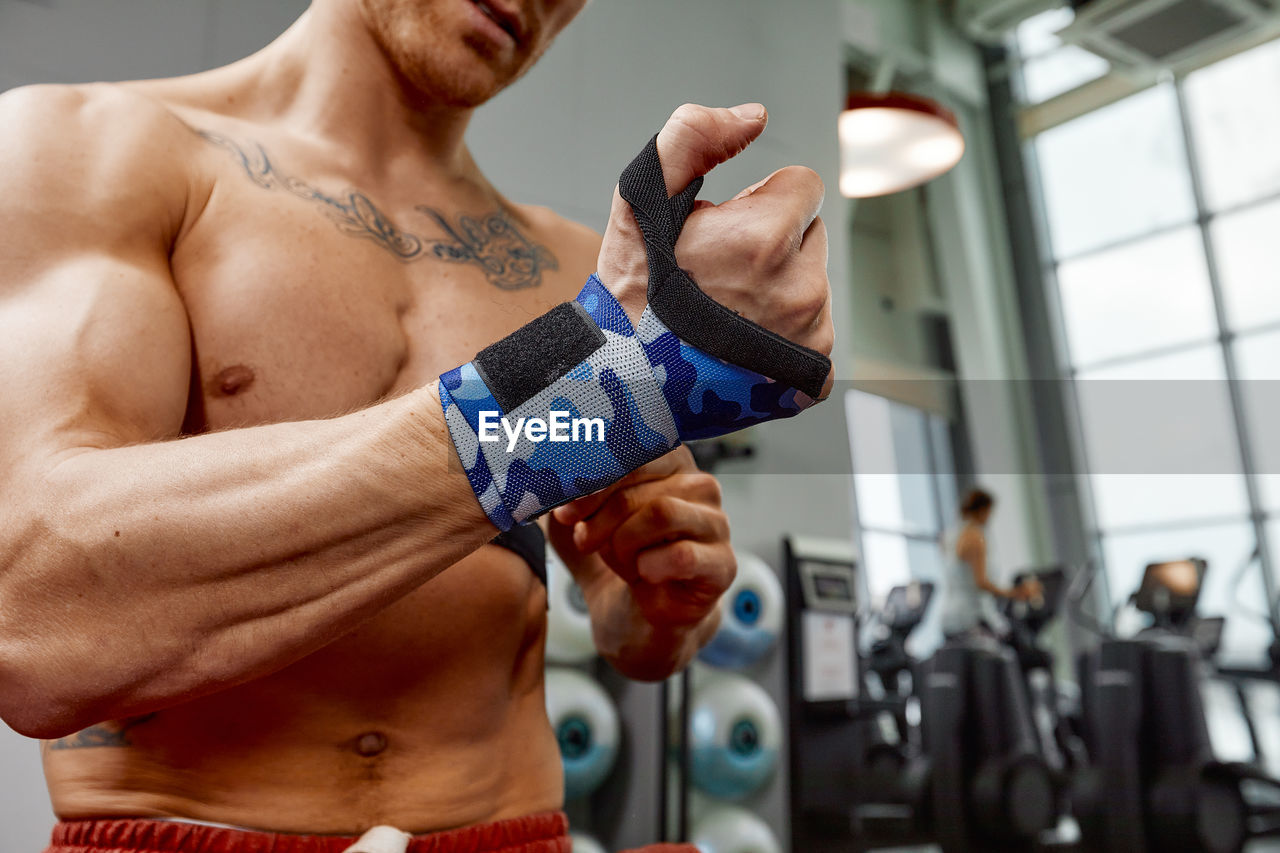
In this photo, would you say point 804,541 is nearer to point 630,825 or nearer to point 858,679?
point 858,679

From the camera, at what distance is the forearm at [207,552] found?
17.6 inches

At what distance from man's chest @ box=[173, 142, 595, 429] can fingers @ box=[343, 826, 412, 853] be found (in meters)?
0.31

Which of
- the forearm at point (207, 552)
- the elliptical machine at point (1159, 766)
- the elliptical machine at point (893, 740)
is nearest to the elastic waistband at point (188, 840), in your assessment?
the forearm at point (207, 552)

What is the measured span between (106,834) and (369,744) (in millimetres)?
175

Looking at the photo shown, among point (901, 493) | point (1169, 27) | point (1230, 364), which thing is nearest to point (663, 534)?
point (901, 493)

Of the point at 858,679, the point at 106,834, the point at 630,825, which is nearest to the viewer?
the point at 106,834

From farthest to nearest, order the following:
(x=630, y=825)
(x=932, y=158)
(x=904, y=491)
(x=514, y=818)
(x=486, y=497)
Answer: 1. (x=904, y=491)
2. (x=932, y=158)
3. (x=630, y=825)
4. (x=514, y=818)
5. (x=486, y=497)

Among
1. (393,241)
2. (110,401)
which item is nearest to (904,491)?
(393,241)

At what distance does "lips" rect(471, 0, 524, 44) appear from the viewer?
843mm

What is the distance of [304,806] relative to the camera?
2.09 ft

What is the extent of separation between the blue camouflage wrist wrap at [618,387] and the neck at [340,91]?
518mm

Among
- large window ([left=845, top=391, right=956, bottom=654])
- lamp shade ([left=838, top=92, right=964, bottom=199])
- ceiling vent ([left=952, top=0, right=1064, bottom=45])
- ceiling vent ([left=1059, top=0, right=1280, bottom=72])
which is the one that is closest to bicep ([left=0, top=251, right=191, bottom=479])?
large window ([left=845, top=391, right=956, bottom=654])

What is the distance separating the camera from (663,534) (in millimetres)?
687

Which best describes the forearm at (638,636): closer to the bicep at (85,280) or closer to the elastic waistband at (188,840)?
the elastic waistband at (188,840)
